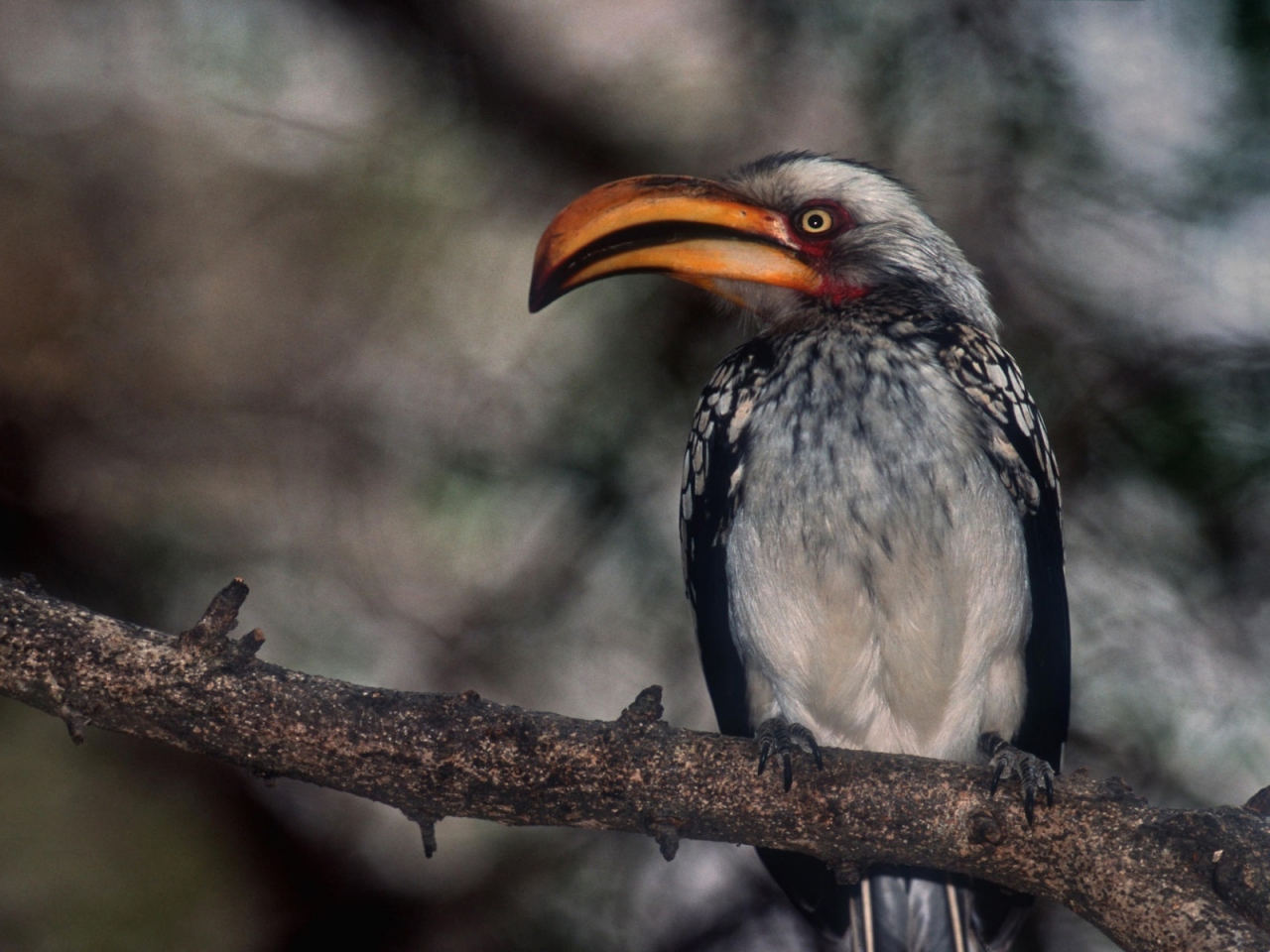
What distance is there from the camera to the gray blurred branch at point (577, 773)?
239 cm

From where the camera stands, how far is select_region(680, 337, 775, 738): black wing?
336 centimetres

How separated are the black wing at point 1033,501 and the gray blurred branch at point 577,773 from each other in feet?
2.58

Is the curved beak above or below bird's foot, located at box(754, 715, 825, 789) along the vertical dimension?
above

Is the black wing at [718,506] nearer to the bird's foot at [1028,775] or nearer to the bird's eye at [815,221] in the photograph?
the bird's eye at [815,221]

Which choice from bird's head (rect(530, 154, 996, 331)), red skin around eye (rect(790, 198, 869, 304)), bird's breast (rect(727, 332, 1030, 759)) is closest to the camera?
bird's breast (rect(727, 332, 1030, 759))

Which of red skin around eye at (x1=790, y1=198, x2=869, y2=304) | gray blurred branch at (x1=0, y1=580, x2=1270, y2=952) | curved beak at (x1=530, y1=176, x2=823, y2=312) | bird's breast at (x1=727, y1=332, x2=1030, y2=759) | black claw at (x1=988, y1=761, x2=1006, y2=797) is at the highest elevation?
red skin around eye at (x1=790, y1=198, x2=869, y2=304)

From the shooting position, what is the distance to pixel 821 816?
8.57 feet

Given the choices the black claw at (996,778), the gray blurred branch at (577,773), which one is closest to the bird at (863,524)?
the gray blurred branch at (577,773)

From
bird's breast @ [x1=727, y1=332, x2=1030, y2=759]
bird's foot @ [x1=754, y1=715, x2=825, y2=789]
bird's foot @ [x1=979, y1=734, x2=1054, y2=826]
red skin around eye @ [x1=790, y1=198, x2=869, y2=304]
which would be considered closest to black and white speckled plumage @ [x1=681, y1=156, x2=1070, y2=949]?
bird's breast @ [x1=727, y1=332, x2=1030, y2=759]

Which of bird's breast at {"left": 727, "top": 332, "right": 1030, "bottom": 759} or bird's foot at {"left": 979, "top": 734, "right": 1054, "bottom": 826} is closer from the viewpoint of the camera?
bird's foot at {"left": 979, "top": 734, "right": 1054, "bottom": 826}

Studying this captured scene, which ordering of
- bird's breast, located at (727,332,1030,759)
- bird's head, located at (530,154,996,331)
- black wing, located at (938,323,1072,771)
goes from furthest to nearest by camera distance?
bird's head, located at (530,154,996,331)
black wing, located at (938,323,1072,771)
bird's breast, located at (727,332,1030,759)

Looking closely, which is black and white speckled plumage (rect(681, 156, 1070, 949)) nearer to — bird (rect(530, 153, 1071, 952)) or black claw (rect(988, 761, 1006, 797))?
bird (rect(530, 153, 1071, 952))

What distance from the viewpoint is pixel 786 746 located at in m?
2.68

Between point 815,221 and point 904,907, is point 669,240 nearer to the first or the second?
point 815,221
